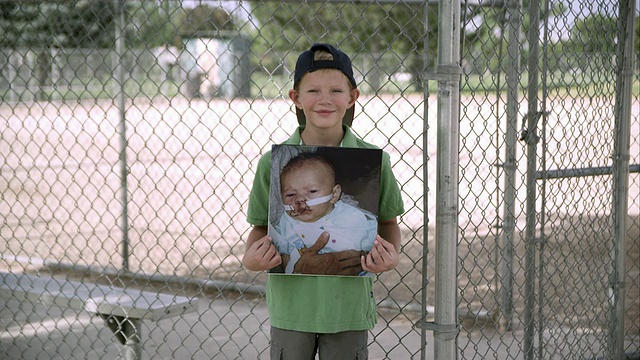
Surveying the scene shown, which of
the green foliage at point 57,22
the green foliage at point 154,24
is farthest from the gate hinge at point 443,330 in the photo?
the green foliage at point 57,22

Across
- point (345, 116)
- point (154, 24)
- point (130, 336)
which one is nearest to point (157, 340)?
point (130, 336)

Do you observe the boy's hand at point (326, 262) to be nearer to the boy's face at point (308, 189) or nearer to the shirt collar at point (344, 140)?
the boy's face at point (308, 189)

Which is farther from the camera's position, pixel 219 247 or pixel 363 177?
pixel 219 247

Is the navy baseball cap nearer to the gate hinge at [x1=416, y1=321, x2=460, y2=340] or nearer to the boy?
the boy

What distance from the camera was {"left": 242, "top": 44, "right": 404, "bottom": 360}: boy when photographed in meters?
2.50

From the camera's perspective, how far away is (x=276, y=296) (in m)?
2.61

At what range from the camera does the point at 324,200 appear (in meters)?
2.52

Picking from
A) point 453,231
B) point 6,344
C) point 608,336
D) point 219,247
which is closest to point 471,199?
point 219,247

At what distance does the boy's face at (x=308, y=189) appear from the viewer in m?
2.50

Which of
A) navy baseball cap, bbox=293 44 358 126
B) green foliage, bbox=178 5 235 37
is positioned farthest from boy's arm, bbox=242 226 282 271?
green foliage, bbox=178 5 235 37

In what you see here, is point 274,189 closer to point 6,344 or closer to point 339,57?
point 339,57

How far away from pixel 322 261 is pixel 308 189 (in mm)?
240

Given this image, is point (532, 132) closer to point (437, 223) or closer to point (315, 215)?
point (437, 223)

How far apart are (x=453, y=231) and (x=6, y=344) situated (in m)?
3.19
